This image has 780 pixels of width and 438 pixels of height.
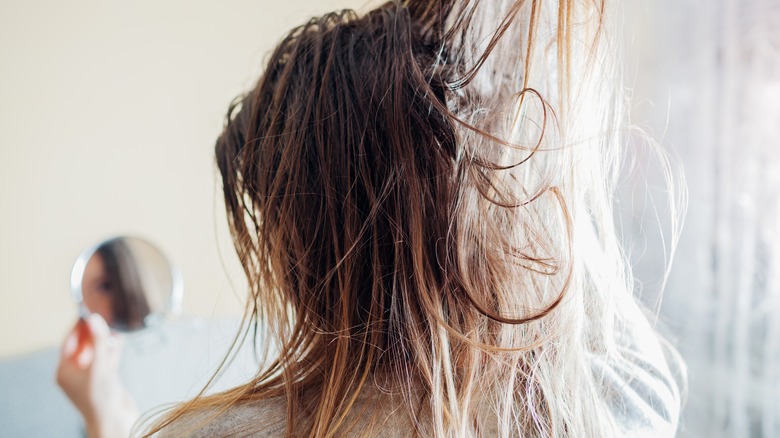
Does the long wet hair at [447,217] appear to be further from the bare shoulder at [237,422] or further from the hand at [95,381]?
the hand at [95,381]

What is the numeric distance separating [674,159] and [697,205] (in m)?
0.10

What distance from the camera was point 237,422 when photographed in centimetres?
43

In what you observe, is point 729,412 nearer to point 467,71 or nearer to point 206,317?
point 467,71

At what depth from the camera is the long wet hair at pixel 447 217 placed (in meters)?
0.44

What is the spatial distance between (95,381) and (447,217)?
678 mm

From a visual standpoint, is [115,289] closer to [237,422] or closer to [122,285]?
[122,285]

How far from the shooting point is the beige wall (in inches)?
48.0

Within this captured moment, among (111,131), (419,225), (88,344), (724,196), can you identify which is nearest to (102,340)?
(88,344)

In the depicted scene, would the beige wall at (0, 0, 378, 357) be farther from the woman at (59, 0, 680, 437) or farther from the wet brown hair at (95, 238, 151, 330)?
the woman at (59, 0, 680, 437)

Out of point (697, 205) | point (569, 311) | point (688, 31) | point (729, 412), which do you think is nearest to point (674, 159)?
point (697, 205)

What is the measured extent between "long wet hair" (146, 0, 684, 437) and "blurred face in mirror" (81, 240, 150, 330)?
1.97ft

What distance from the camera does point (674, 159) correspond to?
1162 millimetres

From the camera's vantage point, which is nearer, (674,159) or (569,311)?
(569,311)

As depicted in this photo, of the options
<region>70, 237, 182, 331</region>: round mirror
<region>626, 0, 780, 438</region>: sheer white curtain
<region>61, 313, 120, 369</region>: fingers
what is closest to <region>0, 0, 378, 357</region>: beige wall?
<region>70, 237, 182, 331</region>: round mirror
